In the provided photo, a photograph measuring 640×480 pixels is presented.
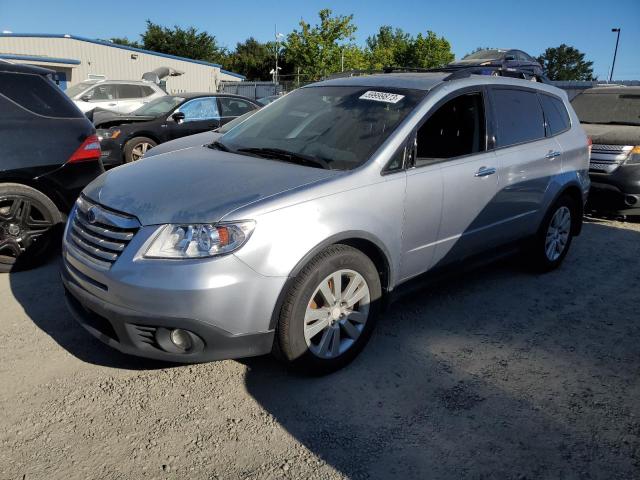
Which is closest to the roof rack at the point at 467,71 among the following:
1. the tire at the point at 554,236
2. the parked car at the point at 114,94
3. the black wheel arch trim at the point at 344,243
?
the tire at the point at 554,236

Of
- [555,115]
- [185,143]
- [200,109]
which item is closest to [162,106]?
[200,109]

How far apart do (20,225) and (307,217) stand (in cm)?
301

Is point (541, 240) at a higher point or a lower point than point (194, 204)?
lower

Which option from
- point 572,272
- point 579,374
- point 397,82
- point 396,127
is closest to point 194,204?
point 396,127

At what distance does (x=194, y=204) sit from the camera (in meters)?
2.69

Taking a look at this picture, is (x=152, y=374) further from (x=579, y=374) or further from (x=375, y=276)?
(x=579, y=374)

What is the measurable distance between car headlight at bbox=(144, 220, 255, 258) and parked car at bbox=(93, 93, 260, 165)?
7.02 metres

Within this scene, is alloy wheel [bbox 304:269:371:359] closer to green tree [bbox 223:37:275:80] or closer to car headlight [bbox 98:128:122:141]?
car headlight [bbox 98:128:122:141]

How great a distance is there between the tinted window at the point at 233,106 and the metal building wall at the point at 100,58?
21480mm

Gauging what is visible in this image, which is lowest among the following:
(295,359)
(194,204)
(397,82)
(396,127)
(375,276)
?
(295,359)

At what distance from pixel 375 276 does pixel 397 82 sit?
1.51 metres

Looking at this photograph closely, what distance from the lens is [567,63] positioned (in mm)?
86312

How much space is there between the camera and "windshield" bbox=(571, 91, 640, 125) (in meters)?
7.53

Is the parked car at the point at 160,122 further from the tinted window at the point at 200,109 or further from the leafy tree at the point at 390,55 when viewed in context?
the leafy tree at the point at 390,55
